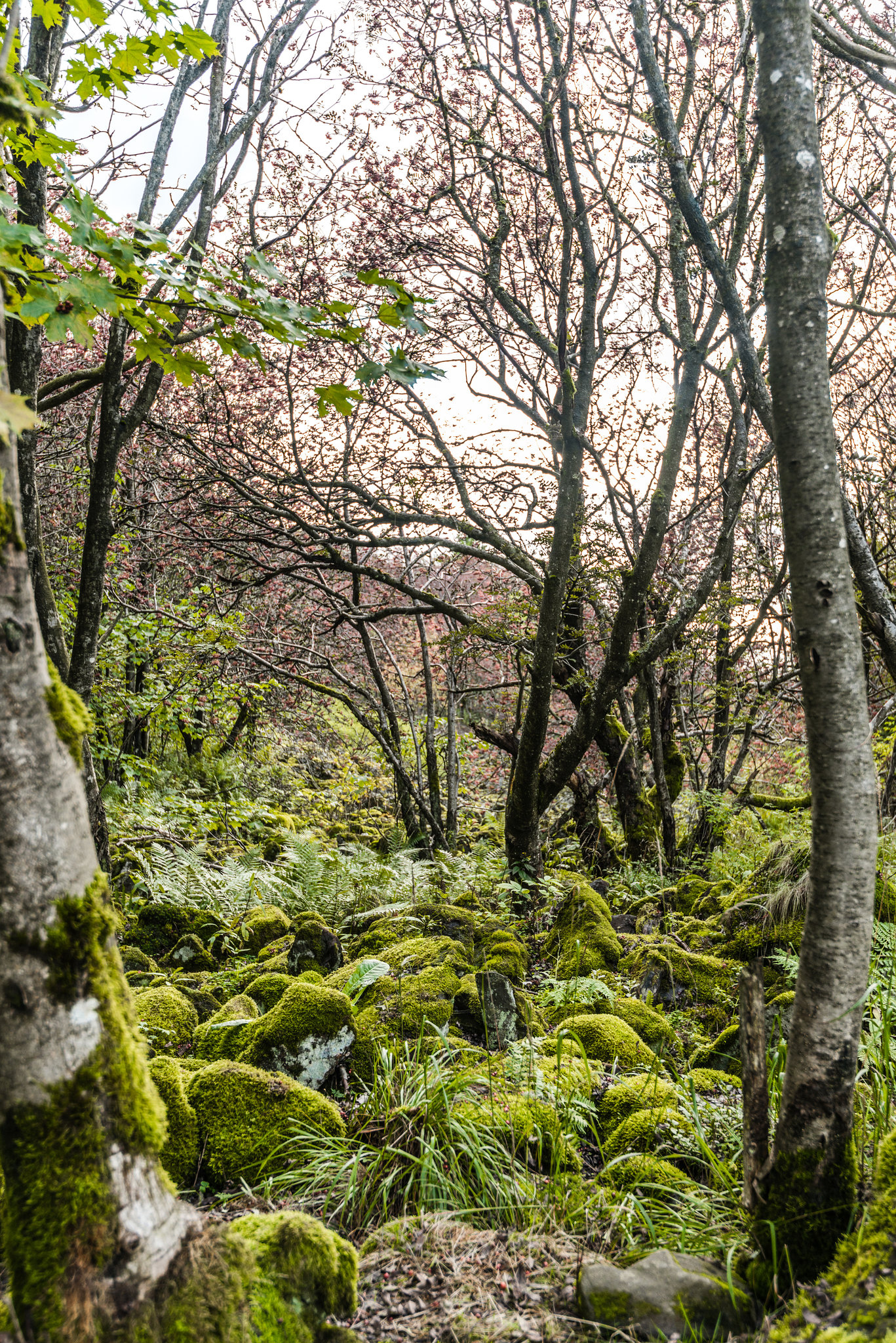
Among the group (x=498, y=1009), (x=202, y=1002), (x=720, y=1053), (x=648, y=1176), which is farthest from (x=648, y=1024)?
(x=202, y=1002)

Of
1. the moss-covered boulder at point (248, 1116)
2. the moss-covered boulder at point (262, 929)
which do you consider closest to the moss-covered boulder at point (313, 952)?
the moss-covered boulder at point (262, 929)

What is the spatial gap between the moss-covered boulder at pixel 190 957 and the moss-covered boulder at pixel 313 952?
1.02 m

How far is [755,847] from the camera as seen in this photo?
7895mm

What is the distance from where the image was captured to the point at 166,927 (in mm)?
6227

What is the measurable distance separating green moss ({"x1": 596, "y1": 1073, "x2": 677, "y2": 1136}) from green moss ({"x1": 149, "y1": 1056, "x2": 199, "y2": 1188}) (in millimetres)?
1616

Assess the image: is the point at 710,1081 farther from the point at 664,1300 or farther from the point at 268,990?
the point at 268,990

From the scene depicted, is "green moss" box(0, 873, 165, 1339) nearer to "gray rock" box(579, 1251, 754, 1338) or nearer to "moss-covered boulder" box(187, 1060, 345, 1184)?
"gray rock" box(579, 1251, 754, 1338)

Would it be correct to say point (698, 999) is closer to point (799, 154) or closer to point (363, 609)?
point (799, 154)

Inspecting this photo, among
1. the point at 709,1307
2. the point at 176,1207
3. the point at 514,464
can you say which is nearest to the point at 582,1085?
the point at 709,1307

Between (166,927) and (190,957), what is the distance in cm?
73

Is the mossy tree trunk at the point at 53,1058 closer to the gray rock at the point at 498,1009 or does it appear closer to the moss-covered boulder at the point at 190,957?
the gray rock at the point at 498,1009

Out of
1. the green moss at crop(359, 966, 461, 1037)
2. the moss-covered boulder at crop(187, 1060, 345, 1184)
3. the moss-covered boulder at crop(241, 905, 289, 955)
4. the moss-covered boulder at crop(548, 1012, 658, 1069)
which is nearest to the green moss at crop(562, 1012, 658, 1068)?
the moss-covered boulder at crop(548, 1012, 658, 1069)

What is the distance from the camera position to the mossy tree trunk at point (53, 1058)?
1.28 m

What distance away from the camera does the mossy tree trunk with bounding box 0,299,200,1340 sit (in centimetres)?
128
